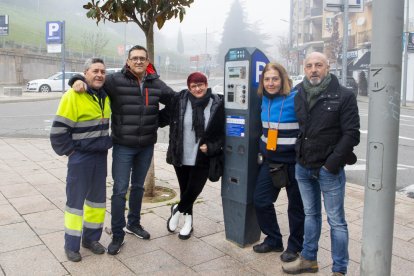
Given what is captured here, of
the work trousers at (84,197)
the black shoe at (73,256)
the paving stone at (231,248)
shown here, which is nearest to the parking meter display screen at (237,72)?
the work trousers at (84,197)

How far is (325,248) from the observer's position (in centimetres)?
423

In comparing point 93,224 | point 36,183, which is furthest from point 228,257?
point 36,183

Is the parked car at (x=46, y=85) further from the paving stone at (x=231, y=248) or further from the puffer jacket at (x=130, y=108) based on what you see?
the paving stone at (x=231, y=248)

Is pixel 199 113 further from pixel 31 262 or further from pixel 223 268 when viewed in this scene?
pixel 31 262

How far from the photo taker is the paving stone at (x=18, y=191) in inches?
→ 229

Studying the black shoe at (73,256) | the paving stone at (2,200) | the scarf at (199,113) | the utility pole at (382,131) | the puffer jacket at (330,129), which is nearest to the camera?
the utility pole at (382,131)

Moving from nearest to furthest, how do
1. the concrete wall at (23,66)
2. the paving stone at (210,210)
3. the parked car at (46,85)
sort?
the paving stone at (210,210) < the parked car at (46,85) < the concrete wall at (23,66)

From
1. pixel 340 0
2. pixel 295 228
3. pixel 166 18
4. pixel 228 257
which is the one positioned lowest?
pixel 228 257

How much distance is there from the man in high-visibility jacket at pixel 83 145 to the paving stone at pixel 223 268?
96cm

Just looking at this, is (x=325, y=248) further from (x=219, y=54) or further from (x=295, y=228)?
(x=219, y=54)

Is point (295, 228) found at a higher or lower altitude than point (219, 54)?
lower

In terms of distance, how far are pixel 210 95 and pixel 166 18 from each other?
6.14 ft

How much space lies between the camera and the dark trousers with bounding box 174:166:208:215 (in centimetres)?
434

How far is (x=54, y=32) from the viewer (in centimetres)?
2550
